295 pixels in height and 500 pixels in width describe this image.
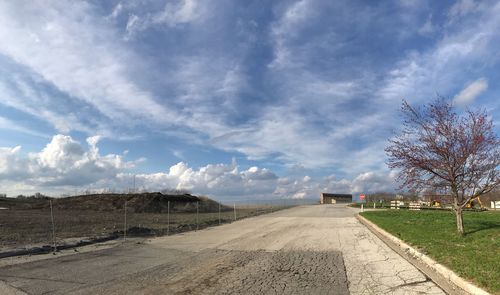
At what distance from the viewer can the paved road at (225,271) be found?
29.4ft

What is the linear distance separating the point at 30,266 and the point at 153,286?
4.60m

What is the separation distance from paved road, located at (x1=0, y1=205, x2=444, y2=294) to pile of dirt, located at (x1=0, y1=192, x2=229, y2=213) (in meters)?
41.0

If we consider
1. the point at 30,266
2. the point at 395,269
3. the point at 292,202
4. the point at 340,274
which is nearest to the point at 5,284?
the point at 30,266

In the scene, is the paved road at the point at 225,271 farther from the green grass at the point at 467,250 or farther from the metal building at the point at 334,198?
the metal building at the point at 334,198

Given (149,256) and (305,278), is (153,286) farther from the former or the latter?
(149,256)

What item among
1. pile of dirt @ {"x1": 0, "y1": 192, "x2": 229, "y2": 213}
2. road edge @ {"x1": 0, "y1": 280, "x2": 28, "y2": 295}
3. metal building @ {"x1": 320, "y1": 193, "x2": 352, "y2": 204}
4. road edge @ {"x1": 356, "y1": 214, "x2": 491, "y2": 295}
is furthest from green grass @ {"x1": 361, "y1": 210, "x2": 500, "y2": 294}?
metal building @ {"x1": 320, "y1": 193, "x2": 352, "y2": 204}

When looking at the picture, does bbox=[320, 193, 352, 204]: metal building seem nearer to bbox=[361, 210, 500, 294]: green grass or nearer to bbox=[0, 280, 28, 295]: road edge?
bbox=[361, 210, 500, 294]: green grass

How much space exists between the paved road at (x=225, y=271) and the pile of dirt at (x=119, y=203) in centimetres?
4098

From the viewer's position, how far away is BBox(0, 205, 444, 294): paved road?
8.97 meters

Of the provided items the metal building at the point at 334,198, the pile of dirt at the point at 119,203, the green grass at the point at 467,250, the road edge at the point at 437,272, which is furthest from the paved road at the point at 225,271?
the metal building at the point at 334,198

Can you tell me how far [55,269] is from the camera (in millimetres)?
11250

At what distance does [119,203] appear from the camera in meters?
62.2

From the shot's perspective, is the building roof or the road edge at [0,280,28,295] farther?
the building roof

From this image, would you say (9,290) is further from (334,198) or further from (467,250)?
(334,198)
